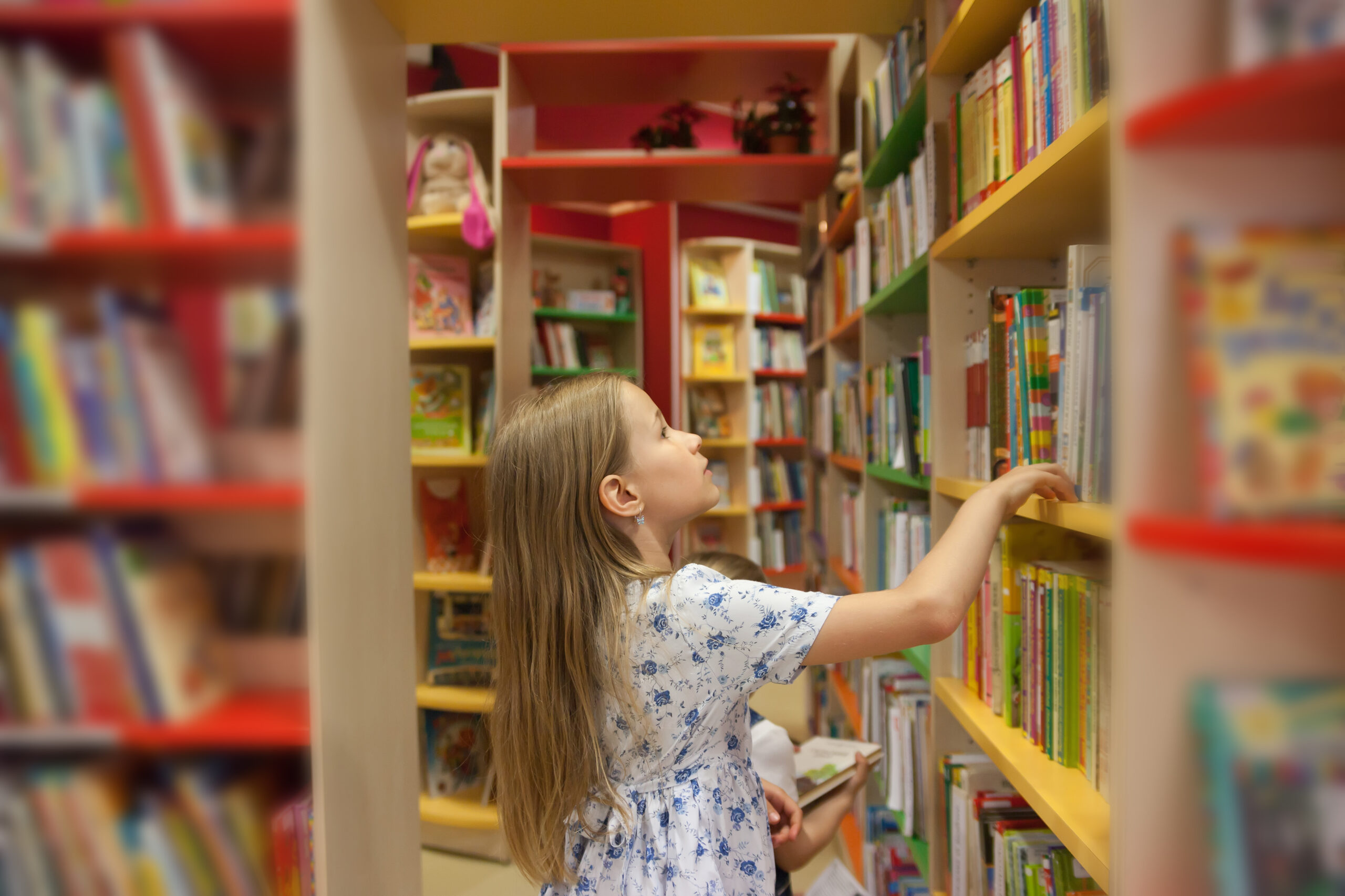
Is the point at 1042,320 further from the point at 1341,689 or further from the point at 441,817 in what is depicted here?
the point at 441,817

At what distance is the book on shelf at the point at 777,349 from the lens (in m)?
5.31

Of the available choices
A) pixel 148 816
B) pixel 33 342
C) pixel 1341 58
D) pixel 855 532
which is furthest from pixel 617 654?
pixel 855 532

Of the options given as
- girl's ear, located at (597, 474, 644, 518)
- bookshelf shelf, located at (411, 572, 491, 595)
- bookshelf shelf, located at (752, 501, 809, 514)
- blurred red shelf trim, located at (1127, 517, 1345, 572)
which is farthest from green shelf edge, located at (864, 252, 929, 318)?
bookshelf shelf, located at (752, 501, 809, 514)

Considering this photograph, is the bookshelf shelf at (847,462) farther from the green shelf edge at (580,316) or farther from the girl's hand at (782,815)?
the green shelf edge at (580,316)

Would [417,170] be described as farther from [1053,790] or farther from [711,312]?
[1053,790]

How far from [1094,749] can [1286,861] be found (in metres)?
0.53

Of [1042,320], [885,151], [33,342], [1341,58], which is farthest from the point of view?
[885,151]

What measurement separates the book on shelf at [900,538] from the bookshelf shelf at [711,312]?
9.47 ft

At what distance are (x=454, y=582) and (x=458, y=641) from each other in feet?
0.86

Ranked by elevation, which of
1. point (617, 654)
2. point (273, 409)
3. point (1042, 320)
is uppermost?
point (1042, 320)

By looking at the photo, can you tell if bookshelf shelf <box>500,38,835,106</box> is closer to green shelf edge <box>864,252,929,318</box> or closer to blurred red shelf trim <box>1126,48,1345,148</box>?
green shelf edge <box>864,252,929,318</box>

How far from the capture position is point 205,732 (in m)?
0.73

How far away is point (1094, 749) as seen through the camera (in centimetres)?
108

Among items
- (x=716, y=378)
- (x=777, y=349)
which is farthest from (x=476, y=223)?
(x=777, y=349)
